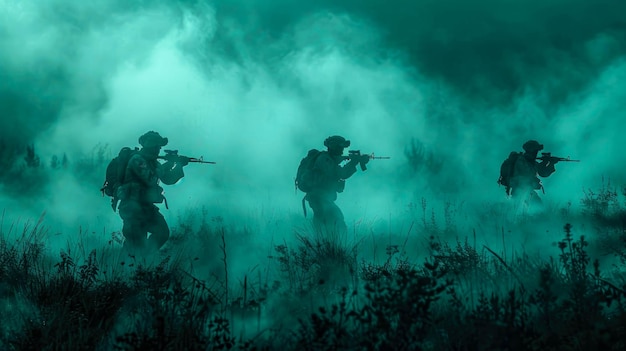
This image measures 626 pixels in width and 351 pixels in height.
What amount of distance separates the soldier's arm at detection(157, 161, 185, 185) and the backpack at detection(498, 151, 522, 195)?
20.6 ft

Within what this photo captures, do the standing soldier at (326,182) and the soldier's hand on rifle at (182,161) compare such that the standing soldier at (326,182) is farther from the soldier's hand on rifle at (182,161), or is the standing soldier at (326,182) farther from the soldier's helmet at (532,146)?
the soldier's helmet at (532,146)

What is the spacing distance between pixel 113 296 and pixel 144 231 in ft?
12.4

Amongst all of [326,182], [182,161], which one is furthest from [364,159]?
[182,161]

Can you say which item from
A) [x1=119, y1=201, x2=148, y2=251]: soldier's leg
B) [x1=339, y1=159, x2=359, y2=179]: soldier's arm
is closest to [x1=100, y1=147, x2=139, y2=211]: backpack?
[x1=119, y1=201, x2=148, y2=251]: soldier's leg

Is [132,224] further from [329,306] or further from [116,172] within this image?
[329,306]

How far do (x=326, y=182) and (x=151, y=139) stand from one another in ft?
9.04

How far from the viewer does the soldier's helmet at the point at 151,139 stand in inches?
371

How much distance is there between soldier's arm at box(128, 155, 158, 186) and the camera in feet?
29.6

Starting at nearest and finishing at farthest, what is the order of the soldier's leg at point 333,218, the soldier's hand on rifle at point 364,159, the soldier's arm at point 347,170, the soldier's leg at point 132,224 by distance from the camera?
the soldier's leg at point 132,224 → the soldier's leg at point 333,218 → the soldier's arm at point 347,170 → the soldier's hand on rifle at point 364,159

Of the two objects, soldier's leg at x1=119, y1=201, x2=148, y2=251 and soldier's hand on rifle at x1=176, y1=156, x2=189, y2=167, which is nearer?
soldier's leg at x1=119, y1=201, x2=148, y2=251

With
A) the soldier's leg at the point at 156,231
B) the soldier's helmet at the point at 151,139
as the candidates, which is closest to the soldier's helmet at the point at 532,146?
the soldier's helmet at the point at 151,139

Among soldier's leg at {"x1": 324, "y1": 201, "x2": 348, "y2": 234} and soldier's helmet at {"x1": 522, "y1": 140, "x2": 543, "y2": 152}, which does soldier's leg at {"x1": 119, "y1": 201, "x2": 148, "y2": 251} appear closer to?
soldier's leg at {"x1": 324, "y1": 201, "x2": 348, "y2": 234}

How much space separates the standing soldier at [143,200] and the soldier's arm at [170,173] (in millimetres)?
301

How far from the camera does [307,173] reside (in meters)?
10.2
